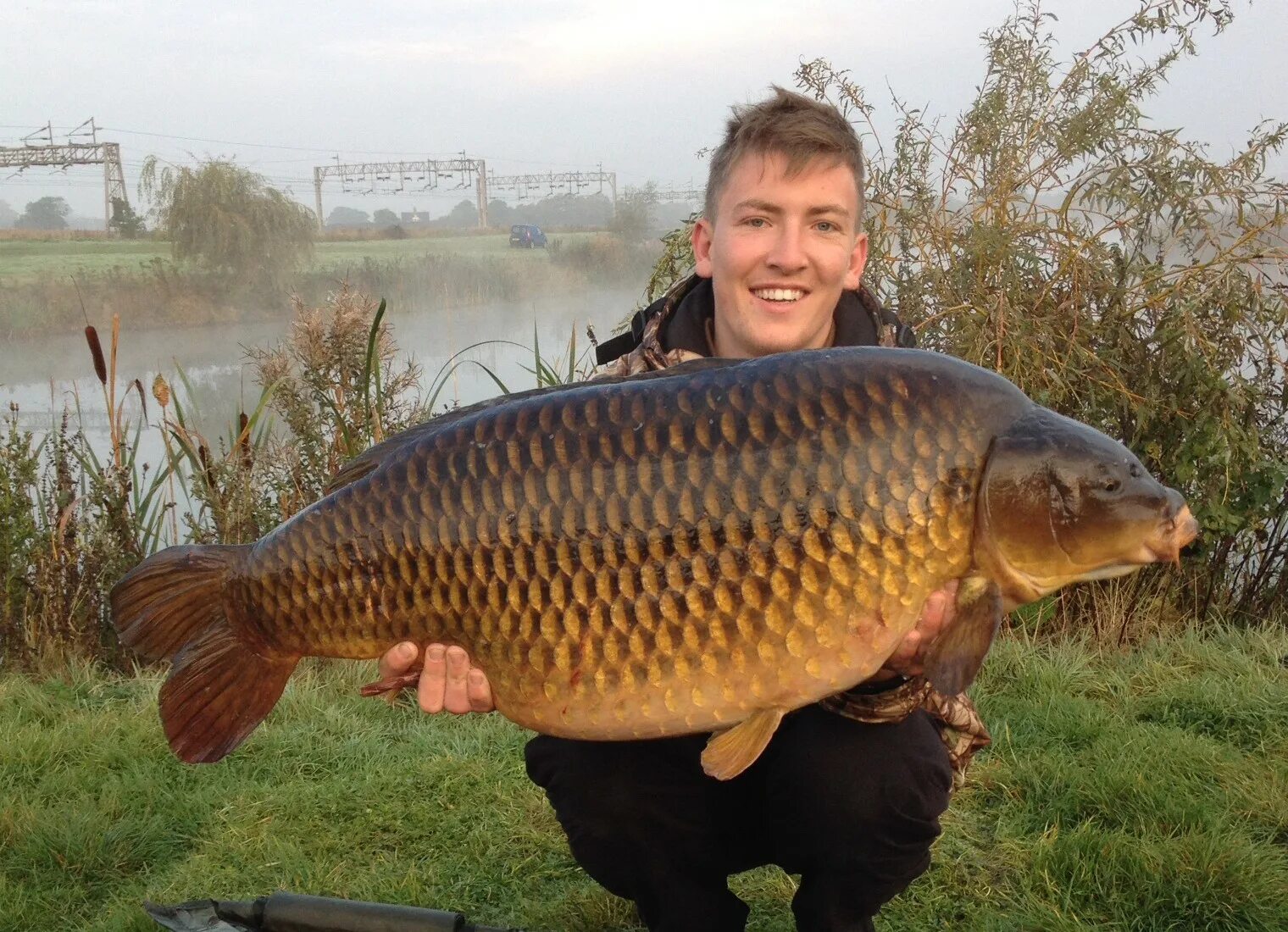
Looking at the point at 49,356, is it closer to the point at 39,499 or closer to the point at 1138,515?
the point at 39,499

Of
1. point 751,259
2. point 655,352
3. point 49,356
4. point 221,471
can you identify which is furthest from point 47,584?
point 49,356

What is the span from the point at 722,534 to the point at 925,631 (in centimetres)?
28

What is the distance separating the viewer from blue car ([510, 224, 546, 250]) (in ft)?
45.9

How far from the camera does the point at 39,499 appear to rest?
3.52m

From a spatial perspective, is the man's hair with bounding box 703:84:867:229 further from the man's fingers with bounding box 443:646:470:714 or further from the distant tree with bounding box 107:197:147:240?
the distant tree with bounding box 107:197:147:240

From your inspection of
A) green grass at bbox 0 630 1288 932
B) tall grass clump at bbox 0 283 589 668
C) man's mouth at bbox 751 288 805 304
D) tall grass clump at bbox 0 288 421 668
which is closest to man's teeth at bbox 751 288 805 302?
man's mouth at bbox 751 288 805 304

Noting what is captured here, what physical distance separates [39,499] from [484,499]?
9.72 feet

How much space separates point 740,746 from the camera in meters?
1.20

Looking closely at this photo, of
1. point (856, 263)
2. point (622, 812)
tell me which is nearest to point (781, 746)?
point (622, 812)

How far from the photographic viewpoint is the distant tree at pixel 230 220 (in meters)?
9.81

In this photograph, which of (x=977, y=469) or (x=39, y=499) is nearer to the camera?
(x=977, y=469)

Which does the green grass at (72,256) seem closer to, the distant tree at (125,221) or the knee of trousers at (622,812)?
the distant tree at (125,221)

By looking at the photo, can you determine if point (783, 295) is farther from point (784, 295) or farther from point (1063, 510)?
point (1063, 510)

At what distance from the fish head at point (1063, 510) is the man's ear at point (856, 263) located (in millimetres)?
737
